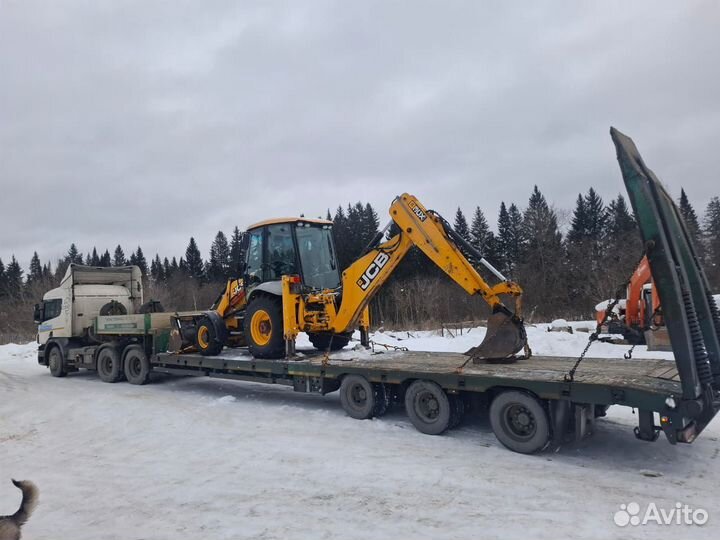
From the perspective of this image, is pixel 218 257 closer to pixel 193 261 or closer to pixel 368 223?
pixel 193 261

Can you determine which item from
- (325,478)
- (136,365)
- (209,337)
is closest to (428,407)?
(325,478)

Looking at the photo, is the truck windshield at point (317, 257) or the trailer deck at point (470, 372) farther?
the truck windshield at point (317, 257)

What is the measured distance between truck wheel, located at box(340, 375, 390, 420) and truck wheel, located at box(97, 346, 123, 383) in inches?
300

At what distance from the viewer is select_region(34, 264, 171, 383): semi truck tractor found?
12.3 meters

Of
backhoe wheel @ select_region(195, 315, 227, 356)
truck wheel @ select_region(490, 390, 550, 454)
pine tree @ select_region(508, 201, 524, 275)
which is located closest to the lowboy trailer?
truck wheel @ select_region(490, 390, 550, 454)

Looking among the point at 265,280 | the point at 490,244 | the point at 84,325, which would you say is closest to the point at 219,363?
the point at 265,280

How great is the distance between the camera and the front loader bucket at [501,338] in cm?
745

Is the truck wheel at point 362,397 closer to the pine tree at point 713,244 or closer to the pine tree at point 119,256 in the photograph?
the pine tree at point 713,244

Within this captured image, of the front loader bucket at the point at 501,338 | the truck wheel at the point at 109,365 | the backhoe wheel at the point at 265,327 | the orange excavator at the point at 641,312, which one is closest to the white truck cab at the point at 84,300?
the truck wheel at the point at 109,365

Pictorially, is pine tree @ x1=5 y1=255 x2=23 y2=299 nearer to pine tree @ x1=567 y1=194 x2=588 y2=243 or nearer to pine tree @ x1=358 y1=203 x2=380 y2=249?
pine tree @ x1=358 y1=203 x2=380 y2=249

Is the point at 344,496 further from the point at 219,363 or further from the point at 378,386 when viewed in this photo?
the point at 219,363

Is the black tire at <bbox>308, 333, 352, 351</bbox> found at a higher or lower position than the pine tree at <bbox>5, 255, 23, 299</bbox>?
lower

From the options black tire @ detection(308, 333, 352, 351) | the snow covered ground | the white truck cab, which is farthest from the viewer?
the white truck cab

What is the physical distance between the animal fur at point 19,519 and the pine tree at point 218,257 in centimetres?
5702
